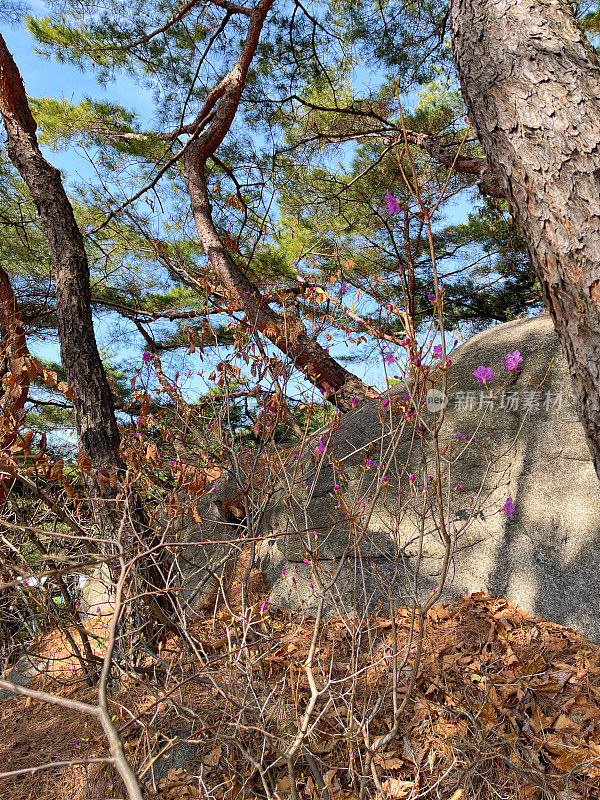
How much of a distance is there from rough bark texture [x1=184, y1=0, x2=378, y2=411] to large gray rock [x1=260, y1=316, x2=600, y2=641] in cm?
114

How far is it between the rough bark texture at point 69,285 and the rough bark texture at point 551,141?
8.52ft

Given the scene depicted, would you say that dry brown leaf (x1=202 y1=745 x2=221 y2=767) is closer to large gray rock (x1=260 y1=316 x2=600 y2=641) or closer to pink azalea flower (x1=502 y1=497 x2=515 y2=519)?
large gray rock (x1=260 y1=316 x2=600 y2=641)

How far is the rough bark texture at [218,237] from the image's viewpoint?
4.87 metres

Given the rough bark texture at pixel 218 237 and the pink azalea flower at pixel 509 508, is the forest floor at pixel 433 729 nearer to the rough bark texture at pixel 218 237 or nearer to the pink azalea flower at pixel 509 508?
the pink azalea flower at pixel 509 508

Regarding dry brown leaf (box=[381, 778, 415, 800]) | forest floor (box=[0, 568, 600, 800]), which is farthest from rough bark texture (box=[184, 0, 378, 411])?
dry brown leaf (box=[381, 778, 415, 800])

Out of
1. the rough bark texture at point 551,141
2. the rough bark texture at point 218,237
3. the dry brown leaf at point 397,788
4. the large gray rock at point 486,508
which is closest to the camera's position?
the rough bark texture at point 551,141

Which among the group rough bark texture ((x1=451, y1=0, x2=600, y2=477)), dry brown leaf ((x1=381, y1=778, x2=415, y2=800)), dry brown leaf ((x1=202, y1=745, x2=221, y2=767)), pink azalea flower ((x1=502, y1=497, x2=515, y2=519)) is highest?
rough bark texture ((x1=451, y1=0, x2=600, y2=477))

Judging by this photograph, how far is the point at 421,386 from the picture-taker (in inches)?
82.4

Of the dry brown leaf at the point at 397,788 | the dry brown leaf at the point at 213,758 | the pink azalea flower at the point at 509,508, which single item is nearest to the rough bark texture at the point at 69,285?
the dry brown leaf at the point at 213,758

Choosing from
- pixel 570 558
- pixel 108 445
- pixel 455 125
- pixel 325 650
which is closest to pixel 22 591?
pixel 108 445

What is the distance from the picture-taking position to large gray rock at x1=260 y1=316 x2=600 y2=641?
2.73 m

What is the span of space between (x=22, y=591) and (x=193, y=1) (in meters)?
5.57

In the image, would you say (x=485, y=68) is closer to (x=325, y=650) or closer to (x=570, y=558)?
(x=570, y=558)

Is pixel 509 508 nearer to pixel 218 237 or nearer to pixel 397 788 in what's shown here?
pixel 397 788
